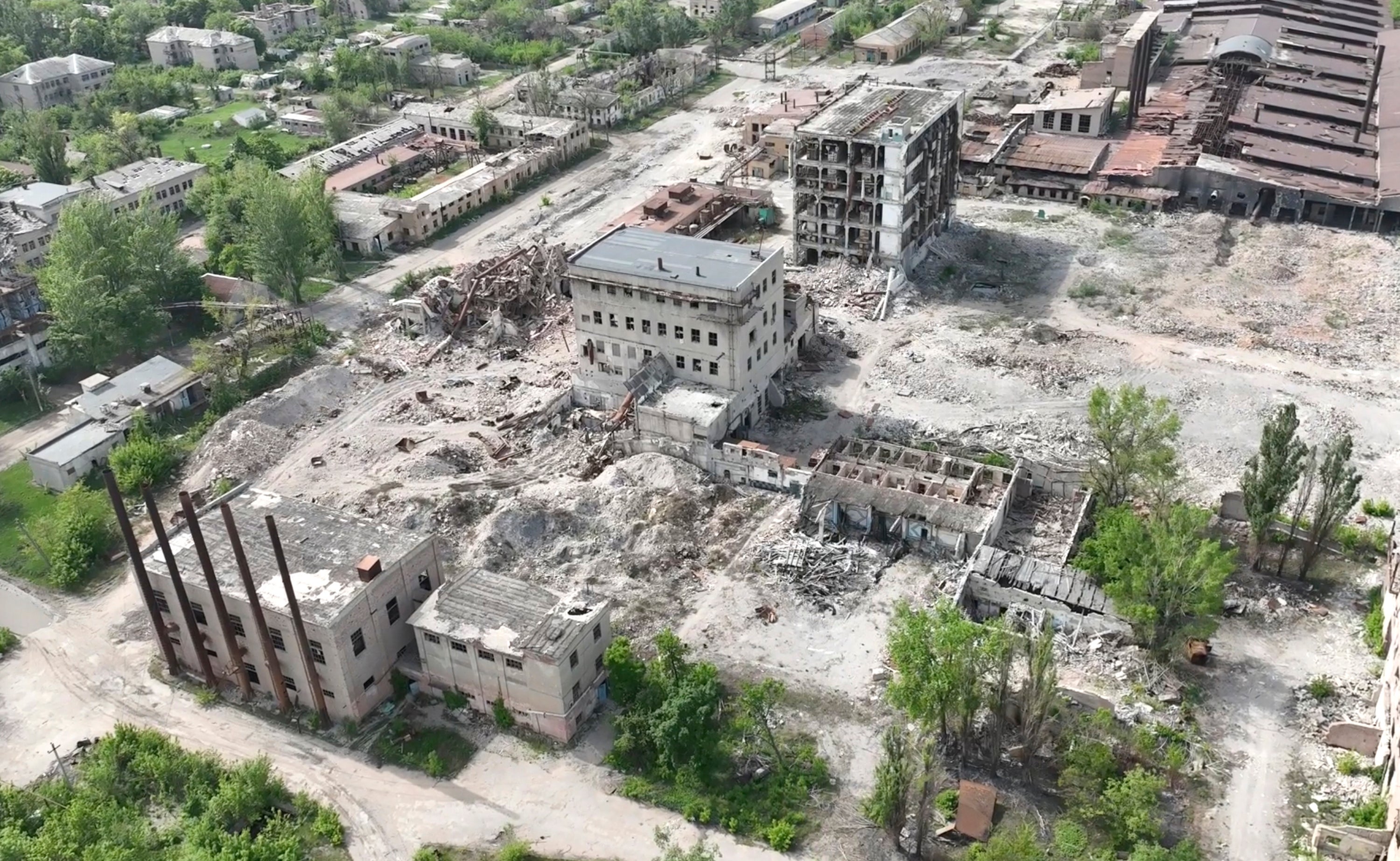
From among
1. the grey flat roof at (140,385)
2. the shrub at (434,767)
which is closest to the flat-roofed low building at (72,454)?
the grey flat roof at (140,385)

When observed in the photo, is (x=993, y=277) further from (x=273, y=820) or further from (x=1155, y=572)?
(x=273, y=820)

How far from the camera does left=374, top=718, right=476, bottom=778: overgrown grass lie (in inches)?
1642

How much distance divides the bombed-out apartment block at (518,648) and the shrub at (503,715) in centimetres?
16

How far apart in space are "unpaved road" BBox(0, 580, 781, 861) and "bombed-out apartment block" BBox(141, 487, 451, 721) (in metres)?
2.10

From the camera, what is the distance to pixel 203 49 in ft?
463

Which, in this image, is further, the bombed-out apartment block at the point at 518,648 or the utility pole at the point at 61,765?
the utility pole at the point at 61,765

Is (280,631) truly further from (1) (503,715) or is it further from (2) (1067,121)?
(2) (1067,121)

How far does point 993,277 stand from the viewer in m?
79.8

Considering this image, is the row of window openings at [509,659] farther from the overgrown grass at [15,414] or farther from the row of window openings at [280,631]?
the overgrown grass at [15,414]

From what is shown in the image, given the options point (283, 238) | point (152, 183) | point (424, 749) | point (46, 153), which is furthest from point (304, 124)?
point (424, 749)

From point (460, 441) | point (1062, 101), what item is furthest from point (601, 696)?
point (1062, 101)

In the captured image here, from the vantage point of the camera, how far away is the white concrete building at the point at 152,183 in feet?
306

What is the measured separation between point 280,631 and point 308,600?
177 centimetres

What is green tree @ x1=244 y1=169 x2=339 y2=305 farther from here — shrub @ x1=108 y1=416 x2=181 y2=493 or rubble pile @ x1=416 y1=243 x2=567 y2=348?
shrub @ x1=108 y1=416 x2=181 y2=493
